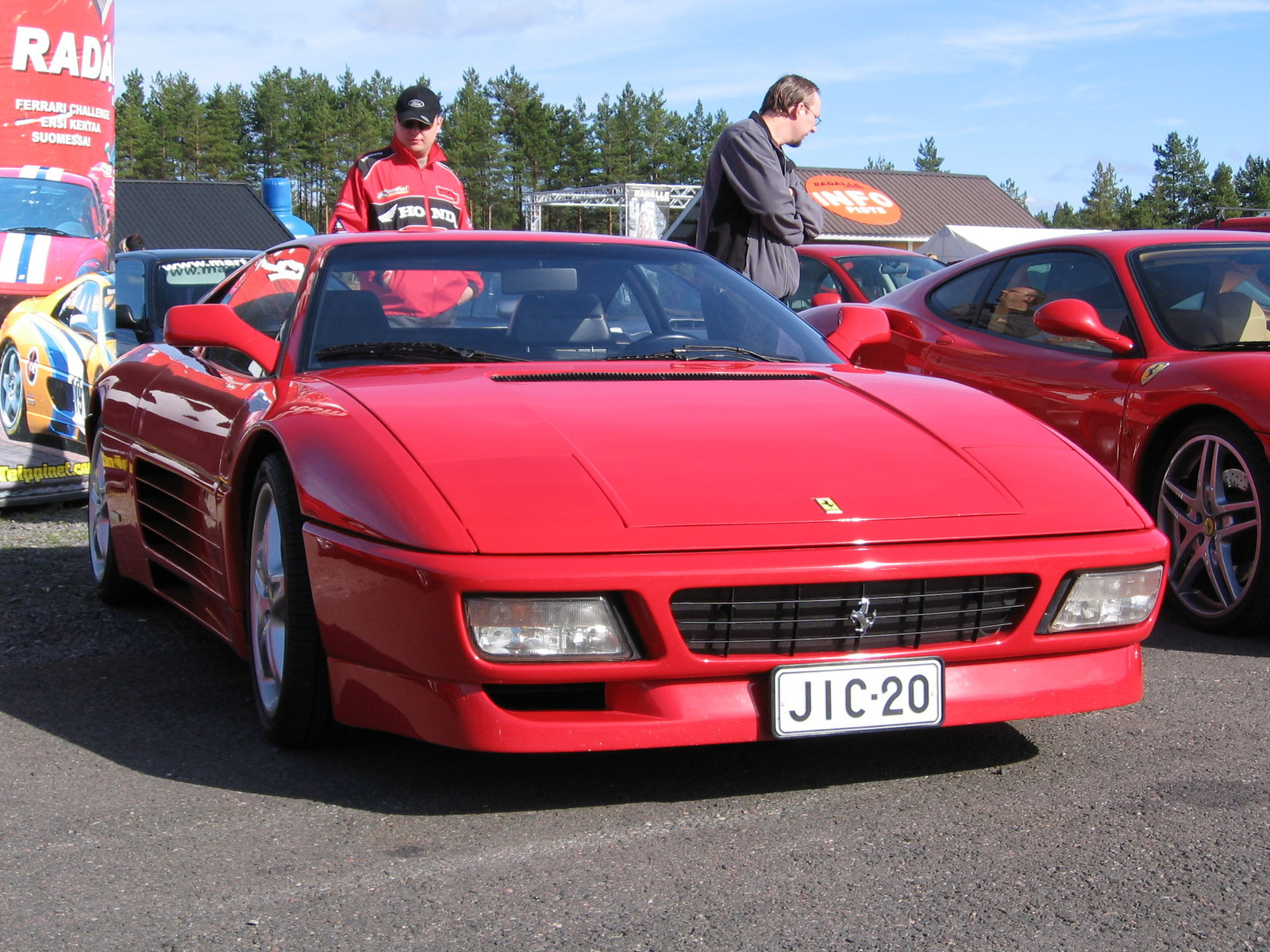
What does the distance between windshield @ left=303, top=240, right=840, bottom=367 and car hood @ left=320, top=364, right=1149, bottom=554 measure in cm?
20

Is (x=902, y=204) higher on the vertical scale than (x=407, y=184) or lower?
higher

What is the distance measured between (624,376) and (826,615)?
0.99 m

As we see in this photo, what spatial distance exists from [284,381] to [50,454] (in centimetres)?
409

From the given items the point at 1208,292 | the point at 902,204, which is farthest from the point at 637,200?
the point at 1208,292

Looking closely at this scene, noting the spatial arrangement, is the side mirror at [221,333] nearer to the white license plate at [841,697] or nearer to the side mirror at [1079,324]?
the white license plate at [841,697]

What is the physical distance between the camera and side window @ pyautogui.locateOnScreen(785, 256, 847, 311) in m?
11.2

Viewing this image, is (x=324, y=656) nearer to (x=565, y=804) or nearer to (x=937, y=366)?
(x=565, y=804)

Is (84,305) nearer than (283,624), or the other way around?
(283,624)

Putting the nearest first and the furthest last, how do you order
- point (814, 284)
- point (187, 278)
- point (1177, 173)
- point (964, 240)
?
point (187, 278) < point (814, 284) < point (964, 240) < point (1177, 173)

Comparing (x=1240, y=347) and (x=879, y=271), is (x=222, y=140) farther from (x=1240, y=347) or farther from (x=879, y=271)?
(x=1240, y=347)

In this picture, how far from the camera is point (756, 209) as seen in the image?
597cm

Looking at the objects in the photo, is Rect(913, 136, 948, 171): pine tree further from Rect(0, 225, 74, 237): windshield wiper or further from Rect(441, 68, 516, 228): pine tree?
Rect(0, 225, 74, 237): windshield wiper

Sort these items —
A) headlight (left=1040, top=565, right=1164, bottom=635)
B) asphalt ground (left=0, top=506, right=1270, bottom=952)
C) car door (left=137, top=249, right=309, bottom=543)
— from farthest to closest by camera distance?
car door (left=137, top=249, right=309, bottom=543) < headlight (left=1040, top=565, right=1164, bottom=635) < asphalt ground (left=0, top=506, right=1270, bottom=952)

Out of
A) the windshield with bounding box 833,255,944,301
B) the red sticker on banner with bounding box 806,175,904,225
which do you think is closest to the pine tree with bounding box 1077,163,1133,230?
the red sticker on banner with bounding box 806,175,904,225
